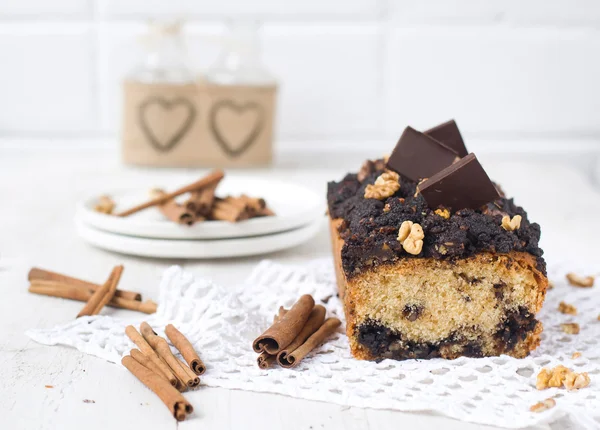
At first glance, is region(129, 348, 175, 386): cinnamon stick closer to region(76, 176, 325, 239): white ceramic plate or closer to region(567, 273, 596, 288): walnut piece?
region(76, 176, 325, 239): white ceramic plate

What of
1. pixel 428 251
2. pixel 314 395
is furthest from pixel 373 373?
pixel 428 251

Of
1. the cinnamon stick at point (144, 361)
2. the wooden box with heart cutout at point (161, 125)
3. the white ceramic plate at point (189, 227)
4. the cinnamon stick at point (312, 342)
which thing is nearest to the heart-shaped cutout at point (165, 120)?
the wooden box with heart cutout at point (161, 125)

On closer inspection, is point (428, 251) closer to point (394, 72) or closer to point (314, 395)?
point (314, 395)

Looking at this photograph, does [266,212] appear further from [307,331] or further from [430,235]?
[430,235]

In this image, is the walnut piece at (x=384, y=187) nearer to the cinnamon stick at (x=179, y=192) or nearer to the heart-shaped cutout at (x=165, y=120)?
the cinnamon stick at (x=179, y=192)

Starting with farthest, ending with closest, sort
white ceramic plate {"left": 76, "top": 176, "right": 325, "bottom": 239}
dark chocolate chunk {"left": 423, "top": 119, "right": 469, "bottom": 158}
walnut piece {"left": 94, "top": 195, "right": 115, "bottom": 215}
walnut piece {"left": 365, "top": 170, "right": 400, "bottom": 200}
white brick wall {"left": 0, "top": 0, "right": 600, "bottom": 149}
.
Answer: white brick wall {"left": 0, "top": 0, "right": 600, "bottom": 149} → walnut piece {"left": 94, "top": 195, "right": 115, "bottom": 215} → white ceramic plate {"left": 76, "top": 176, "right": 325, "bottom": 239} → dark chocolate chunk {"left": 423, "top": 119, "right": 469, "bottom": 158} → walnut piece {"left": 365, "top": 170, "right": 400, "bottom": 200}

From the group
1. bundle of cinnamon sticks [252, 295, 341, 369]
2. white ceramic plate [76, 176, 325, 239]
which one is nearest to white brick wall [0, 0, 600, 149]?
white ceramic plate [76, 176, 325, 239]

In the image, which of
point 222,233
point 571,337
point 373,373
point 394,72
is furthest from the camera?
point 394,72
